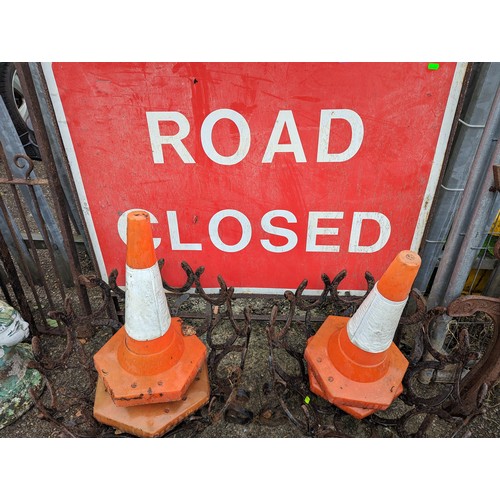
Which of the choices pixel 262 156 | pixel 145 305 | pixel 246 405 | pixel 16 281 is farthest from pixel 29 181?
pixel 246 405

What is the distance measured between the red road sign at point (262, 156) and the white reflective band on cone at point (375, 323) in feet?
1.82

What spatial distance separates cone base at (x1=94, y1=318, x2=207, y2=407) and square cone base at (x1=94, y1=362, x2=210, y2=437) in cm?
11

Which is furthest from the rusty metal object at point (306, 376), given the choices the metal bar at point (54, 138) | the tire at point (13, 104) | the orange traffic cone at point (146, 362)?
the tire at point (13, 104)

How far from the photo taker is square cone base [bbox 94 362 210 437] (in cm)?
232

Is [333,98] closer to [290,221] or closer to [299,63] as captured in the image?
[299,63]

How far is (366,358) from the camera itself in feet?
7.44

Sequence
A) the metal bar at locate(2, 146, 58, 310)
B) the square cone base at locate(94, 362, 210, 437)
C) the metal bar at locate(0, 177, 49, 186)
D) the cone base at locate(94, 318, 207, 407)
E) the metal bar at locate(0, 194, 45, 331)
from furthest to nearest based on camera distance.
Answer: the metal bar at locate(0, 194, 45, 331)
the metal bar at locate(2, 146, 58, 310)
the metal bar at locate(0, 177, 49, 186)
the square cone base at locate(94, 362, 210, 437)
the cone base at locate(94, 318, 207, 407)

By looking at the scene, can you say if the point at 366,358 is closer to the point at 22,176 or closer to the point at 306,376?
Answer: the point at 306,376

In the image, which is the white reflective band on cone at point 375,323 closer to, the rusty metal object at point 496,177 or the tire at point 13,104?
the rusty metal object at point 496,177

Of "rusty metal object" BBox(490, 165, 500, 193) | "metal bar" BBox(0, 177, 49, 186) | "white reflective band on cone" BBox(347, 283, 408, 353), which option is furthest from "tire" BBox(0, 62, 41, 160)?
"rusty metal object" BBox(490, 165, 500, 193)

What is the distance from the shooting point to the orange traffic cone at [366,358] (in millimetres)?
2141

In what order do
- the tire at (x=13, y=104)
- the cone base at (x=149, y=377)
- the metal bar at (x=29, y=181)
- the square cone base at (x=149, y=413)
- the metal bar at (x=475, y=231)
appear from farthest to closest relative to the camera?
the tire at (x=13, y=104) < the metal bar at (x=29, y=181) < the square cone base at (x=149, y=413) < the cone base at (x=149, y=377) < the metal bar at (x=475, y=231)

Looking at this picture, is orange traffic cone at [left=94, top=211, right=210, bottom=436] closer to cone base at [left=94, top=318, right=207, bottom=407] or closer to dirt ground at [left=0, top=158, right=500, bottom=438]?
cone base at [left=94, top=318, right=207, bottom=407]

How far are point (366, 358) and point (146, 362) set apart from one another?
3.97ft
